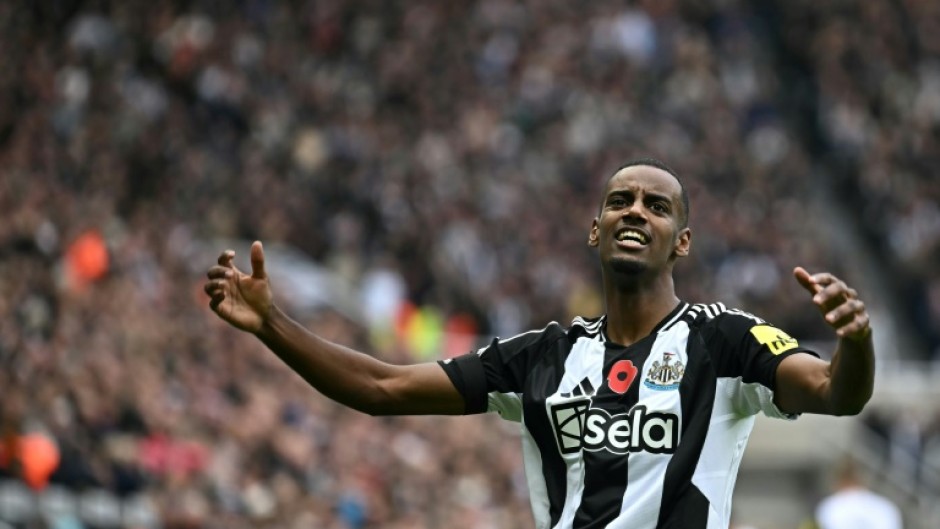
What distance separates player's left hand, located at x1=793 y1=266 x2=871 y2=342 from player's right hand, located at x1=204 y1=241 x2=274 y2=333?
1806 millimetres

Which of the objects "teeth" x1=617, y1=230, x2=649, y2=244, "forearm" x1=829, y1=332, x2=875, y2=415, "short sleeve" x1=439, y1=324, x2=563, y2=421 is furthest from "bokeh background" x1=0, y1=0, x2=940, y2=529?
"forearm" x1=829, y1=332, x2=875, y2=415

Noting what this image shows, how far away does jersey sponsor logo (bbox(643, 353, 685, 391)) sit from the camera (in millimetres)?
5414

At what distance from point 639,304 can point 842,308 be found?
98 centimetres

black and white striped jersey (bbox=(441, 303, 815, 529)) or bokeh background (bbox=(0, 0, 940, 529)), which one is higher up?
bokeh background (bbox=(0, 0, 940, 529))

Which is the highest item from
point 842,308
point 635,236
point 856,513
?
point 856,513

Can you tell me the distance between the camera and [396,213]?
20.8 m

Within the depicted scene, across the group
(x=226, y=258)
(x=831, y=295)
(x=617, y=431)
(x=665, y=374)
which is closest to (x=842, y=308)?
(x=831, y=295)

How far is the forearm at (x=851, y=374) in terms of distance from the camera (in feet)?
15.9

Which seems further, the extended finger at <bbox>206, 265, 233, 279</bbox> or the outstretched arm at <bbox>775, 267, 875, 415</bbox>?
A: the extended finger at <bbox>206, 265, 233, 279</bbox>

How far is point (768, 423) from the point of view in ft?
68.5

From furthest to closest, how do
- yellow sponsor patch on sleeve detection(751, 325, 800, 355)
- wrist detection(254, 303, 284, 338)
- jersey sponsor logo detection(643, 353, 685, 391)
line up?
wrist detection(254, 303, 284, 338) → jersey sponsor logo detection(643, 353, 685, 391) → yellow sponsor patch on sleeve detection(751, 325, 800, 355)

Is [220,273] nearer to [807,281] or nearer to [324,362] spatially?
[324,362]

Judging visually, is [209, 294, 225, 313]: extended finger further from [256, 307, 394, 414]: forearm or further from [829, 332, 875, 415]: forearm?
[829, 332, 875, 415]: forearm

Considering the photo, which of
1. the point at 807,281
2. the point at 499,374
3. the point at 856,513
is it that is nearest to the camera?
the point at 807,281
